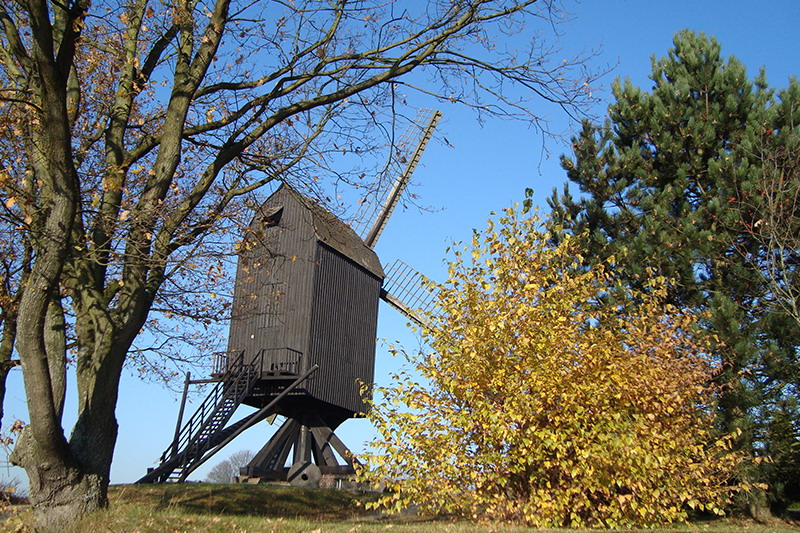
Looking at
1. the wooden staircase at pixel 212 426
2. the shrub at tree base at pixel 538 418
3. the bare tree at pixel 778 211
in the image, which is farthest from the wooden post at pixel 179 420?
the bare tree at pixel 778 211

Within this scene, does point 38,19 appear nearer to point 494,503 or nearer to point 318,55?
point 318,55

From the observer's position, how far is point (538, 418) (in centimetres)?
841

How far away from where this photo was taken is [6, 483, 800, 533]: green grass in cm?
598

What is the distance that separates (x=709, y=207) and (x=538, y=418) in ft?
21.0

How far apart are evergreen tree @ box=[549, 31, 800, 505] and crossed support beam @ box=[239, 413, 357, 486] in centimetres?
976

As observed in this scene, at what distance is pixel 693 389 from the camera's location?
9.38 meters

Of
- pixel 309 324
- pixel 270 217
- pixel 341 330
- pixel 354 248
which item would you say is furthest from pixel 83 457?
pixel 354 248

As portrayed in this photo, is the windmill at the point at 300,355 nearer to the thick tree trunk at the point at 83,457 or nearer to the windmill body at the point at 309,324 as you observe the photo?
the windmill body at the point at 309,324

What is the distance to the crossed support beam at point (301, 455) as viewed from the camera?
1906 centimetres

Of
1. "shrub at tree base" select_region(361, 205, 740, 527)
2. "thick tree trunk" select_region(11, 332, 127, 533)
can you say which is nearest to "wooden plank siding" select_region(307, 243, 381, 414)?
"shrub at tree base" select_region(361, 205, 740, 527)

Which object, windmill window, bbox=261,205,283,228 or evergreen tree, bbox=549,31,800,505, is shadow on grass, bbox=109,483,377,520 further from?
evergreen tree, bbox=549,31,800,505

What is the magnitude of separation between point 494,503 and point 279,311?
11.0 meters

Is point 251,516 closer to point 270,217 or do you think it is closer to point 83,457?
point 83,457

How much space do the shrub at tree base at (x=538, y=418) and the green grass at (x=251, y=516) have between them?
534mm
